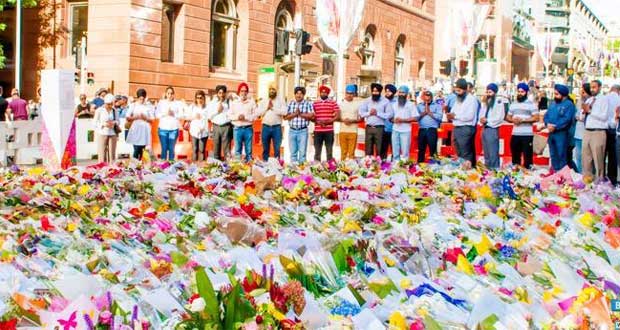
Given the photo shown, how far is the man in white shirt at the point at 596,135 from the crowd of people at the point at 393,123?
0.01 metres

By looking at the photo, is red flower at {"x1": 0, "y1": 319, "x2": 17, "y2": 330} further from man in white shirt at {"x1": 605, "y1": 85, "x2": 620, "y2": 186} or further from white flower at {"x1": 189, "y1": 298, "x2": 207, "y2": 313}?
man in white shirt at {"x1": 605, "y1": 85, "x2": 620, "y2": 186}

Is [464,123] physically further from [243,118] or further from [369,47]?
[369,47]

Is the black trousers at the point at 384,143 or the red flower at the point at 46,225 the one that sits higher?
the black trousers at the point at 384,143

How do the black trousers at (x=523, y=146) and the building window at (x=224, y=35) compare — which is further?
the building window at (x=224, y=35)

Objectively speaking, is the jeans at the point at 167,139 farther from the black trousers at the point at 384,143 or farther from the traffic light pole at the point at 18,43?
the traffic light pole at the point at 18,43

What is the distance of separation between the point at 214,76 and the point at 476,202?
28168 mm

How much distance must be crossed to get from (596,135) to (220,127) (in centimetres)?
665

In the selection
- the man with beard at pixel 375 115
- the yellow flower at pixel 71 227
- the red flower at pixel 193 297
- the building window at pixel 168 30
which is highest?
the building window at pixel 168 30

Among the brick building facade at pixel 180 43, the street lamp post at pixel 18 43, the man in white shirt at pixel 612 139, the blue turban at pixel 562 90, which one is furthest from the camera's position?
the brick building facade at pixel 180 43

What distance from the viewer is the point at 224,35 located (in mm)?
35812

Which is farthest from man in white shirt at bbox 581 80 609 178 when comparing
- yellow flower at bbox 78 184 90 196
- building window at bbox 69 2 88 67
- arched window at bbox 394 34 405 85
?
arched window at bbox 394 34 405 85

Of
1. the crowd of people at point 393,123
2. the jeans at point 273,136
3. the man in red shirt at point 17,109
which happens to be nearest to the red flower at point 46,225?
the crowd of people at point 393,123

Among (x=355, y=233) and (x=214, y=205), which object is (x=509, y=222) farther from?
(x=214, y=205)

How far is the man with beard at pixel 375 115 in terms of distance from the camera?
53.9 ft
